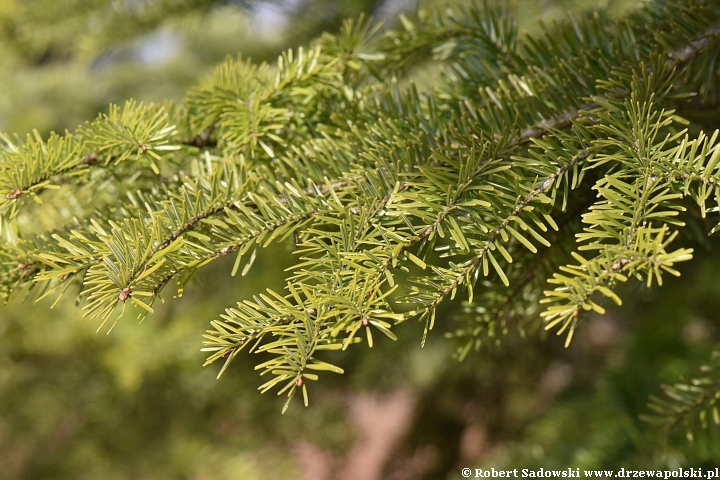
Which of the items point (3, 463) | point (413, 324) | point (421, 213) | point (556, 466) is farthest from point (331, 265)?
point (3, 463)

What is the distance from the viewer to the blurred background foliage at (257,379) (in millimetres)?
691

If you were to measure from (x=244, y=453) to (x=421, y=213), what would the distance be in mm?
798

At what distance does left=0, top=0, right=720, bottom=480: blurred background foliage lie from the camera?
2.27 feet

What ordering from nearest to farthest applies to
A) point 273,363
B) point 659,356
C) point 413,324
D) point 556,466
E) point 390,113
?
point 273,363 → point 390,113 → point 556,466 → point 659,356 → point 413,324

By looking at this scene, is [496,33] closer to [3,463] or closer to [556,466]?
[556,466]

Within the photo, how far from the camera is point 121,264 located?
21 cm

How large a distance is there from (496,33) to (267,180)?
22 centimetres

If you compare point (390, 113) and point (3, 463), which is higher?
point (390, 113)

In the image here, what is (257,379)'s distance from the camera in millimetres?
878

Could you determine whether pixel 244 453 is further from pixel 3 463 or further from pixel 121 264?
pixel 121 264

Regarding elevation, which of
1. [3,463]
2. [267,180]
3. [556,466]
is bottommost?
[556,466]

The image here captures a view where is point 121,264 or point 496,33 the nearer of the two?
point 121,264

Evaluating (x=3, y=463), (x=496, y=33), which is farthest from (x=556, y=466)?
(x=3, y=463)

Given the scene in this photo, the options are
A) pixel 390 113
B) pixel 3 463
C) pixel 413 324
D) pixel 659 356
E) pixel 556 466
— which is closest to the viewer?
pixel 390 113
